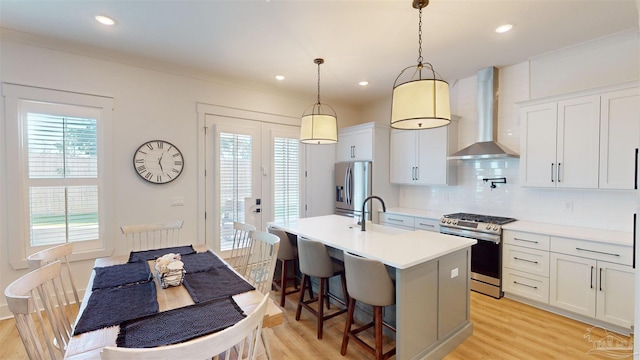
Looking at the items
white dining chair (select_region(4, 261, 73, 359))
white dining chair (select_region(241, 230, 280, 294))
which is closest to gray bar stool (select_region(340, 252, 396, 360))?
white dining chair (select_region(241, 230, 280, 294))

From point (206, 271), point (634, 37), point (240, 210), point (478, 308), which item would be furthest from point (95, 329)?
point (634, 37)

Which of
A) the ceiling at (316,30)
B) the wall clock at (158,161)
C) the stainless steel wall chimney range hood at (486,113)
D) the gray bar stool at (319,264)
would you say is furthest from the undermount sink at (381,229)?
the wall clock at (158,161)

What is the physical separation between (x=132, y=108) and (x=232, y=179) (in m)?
1.47

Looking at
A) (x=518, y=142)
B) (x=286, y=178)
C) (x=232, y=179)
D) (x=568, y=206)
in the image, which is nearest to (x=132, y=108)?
(x=232, y=179)

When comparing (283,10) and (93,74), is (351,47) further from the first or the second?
(93,74)

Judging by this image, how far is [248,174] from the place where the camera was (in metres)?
4.20

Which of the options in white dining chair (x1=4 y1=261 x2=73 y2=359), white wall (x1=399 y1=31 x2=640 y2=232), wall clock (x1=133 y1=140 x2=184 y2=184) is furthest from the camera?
wall clock (x1=133 y1=140 x2=184 y2=184)

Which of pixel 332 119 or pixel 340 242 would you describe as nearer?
pixel 340 242

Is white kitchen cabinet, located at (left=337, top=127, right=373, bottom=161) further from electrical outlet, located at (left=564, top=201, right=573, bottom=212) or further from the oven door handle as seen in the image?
electrical outlet, located at (left=564, top=201, right=573, bottom=212)

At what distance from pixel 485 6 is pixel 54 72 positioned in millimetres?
4219

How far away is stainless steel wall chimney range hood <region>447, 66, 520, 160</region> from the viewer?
3.62 m

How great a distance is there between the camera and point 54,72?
2.94 m

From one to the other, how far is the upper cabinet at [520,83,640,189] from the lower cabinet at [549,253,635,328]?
77 cm

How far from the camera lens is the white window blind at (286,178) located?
Result: 4.49 m
